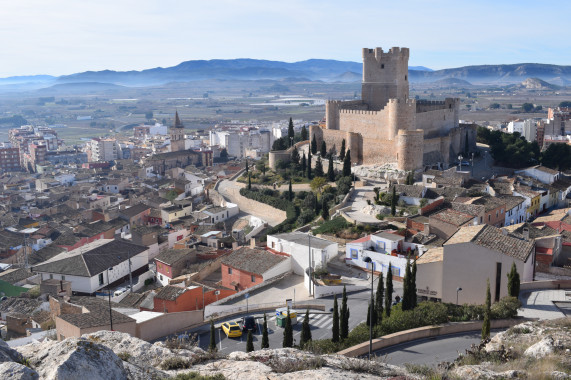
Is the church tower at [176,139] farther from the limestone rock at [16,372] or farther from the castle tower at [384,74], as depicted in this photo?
the limestone rock at [16,372]

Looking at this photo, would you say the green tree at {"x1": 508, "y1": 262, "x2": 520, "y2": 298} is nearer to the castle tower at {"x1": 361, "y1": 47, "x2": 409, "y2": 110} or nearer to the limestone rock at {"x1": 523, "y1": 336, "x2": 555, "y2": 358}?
the limestone rock at {"x1": 523, "y1": 336, "x2": 555, "y2": 358}

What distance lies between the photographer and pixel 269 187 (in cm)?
3628

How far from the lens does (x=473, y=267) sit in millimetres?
14453

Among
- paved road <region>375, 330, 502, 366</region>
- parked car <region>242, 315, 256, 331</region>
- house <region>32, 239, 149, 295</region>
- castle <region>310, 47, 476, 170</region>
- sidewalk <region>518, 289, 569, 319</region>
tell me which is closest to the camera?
paved road <region>375, 330, 502, 366</region>

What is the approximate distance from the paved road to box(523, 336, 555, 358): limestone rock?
2547 mm

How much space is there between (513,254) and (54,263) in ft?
59.9

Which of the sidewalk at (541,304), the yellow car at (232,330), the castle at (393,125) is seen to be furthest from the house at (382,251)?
the castle at (393,125)

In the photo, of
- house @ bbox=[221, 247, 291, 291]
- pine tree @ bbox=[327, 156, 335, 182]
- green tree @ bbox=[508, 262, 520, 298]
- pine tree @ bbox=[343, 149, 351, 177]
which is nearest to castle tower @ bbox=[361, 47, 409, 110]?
pine tree @ bbox=[327, 156, 335, 182]

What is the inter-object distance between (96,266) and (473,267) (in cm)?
1524

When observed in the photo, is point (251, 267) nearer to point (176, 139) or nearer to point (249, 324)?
point (249, 324)

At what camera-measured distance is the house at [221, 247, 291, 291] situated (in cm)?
2030

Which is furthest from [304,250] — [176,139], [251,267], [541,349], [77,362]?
[176,139]

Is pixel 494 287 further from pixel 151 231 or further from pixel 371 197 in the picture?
pixel 151 231

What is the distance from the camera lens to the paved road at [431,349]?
436 inches
